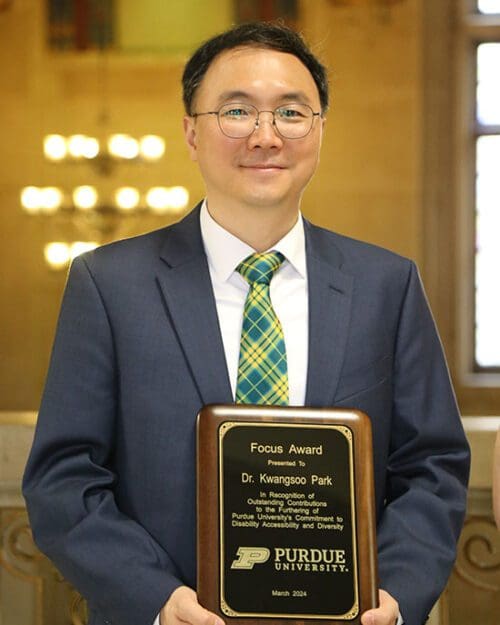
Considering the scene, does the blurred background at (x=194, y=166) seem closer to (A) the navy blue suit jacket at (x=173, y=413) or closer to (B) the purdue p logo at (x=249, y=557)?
(A) the navy blue suit jacket at (x=173, y=413)

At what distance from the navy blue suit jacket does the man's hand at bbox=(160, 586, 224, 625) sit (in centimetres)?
3

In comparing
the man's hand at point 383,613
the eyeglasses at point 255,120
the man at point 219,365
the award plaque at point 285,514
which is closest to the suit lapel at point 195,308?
the man at point 219,365

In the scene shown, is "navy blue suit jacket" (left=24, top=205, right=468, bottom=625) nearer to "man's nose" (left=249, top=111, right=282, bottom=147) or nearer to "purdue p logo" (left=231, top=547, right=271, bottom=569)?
"purdue p logo" (left=231, top=547, right=271, bottom=569)

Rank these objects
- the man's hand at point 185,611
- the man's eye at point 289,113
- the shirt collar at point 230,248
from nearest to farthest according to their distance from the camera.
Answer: the man's hand at point 185,611, the man's eye at point 289,113, the shirt collar at point 230,248

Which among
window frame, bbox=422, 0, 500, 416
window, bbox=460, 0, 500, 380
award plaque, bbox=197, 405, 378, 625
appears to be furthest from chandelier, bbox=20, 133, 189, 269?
award plaque, bbox=197, 405, 378, 625

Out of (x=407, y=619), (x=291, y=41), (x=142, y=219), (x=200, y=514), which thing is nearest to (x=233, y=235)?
(x=291, y=41)

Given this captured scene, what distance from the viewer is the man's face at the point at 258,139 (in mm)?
2305

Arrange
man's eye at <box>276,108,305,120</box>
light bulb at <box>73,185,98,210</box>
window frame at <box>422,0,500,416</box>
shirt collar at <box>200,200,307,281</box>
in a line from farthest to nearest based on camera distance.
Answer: light bulb at <box>73,185,98,210</box> < window frame at <box>422,0,500,416</box> < shirt collar at <box>200,200,307,281</box> < man's eye at <box>276,108,305,120</box>

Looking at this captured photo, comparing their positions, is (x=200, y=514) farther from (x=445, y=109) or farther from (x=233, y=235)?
(x=445, y=109)

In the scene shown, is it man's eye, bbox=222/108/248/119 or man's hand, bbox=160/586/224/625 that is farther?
man's eye, bbox=222/108/248/119

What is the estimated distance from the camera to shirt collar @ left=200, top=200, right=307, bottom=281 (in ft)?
7.98

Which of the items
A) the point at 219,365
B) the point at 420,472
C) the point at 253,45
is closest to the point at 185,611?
the point at 219,365

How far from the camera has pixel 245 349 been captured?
7.74 feet

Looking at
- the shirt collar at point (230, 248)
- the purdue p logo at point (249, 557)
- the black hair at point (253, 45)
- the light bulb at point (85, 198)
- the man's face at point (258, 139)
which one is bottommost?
the purdue p logo at point (249, 557)
